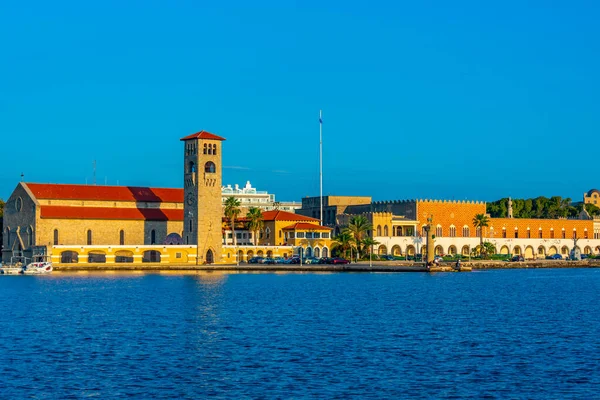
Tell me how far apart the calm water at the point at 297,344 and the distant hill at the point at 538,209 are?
391ft

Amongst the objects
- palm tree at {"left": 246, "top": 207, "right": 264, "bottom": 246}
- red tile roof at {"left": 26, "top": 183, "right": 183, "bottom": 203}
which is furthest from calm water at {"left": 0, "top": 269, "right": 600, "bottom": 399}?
palm tree at {"left": 246, "top": 207, "right": 264, "bottom": 246}

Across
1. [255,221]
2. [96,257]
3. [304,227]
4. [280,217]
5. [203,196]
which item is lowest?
[96,257]

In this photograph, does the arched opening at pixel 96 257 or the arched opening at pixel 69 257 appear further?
the arched opening at pixel 96 257

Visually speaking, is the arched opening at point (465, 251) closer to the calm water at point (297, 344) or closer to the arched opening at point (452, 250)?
the arched opening at point (452, 250)

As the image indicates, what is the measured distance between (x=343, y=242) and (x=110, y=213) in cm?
2942

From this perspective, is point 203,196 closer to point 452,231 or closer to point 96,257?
point 96,257

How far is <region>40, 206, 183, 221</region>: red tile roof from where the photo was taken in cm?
10788

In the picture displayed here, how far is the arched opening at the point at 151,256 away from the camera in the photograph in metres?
110

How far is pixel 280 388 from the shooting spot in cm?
3127

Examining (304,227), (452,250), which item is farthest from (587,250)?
(304,227)

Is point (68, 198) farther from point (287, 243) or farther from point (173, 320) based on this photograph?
point (173, 320)

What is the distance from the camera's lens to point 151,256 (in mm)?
110562

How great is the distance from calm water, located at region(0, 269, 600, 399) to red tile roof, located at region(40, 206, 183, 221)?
1341 inches

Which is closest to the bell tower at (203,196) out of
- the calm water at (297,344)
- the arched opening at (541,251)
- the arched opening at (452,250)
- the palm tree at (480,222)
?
the calm water at (297,344)
